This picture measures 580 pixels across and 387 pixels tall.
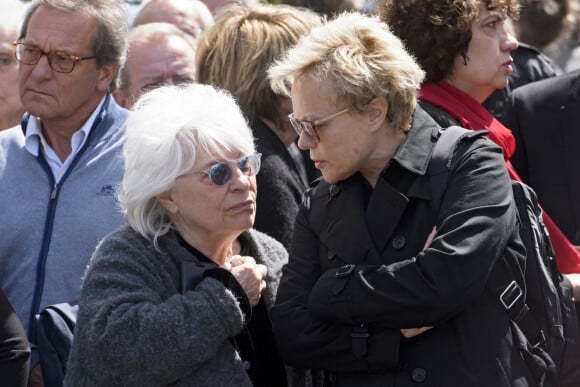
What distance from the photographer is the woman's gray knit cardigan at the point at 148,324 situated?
3.16 meters

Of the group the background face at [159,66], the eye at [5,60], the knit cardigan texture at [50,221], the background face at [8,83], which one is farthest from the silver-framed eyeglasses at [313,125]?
the eye at [5,60]

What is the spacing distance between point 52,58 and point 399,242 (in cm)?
192

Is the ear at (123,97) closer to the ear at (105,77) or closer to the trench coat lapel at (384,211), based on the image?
the ear at (105,77)

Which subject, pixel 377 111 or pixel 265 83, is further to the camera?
pixel 265 83

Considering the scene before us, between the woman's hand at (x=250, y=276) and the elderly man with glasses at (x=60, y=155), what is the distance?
2.60 feet

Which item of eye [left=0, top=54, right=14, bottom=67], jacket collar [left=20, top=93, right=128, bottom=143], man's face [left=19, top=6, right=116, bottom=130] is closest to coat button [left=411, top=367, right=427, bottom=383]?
jacket collar [left=20, top=93, right=128, bottom=143]

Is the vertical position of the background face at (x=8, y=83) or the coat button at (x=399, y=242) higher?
the coat button at (x=399, y=242)

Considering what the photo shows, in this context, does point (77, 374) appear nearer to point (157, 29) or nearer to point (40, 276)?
point (40, 276)

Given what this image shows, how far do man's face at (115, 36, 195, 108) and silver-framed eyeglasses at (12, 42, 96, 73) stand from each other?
1.02 metres

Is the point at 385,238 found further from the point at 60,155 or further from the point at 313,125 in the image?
the point at 60,155

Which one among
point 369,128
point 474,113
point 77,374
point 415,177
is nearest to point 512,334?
point 415,177

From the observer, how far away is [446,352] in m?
3.17

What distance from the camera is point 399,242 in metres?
3.28

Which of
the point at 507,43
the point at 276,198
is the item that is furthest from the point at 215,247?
the point at 507,43
